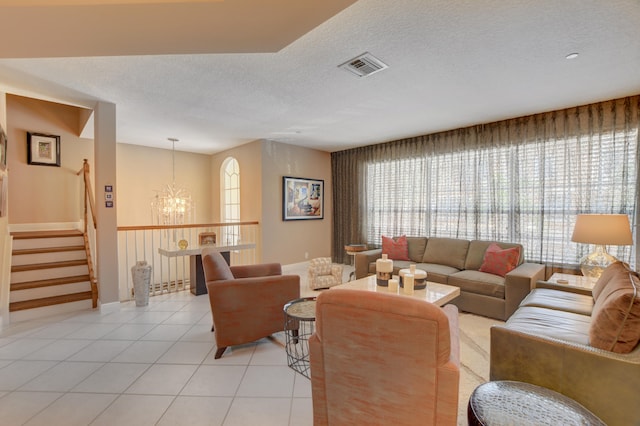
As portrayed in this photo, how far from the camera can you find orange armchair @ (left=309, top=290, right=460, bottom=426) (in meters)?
1.09

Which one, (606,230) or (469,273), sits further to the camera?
(469,273)

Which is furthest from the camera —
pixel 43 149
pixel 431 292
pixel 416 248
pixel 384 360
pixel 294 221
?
pixel 294 221

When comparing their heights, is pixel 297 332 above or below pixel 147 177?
below

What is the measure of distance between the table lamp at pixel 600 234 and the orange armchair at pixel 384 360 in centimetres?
255

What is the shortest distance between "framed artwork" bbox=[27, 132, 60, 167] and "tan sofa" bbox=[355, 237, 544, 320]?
575cm

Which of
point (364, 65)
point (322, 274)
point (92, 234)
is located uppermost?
point (364, 65)

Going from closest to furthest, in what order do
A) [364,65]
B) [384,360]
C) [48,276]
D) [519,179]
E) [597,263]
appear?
[384,360]
[364,65]
[597,263]
[48,276]
[519,179]

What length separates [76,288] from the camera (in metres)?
3.81

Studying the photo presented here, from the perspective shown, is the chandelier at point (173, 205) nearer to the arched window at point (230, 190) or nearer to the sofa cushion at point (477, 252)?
the arched window at point (230, 190)

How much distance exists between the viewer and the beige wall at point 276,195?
216 inches

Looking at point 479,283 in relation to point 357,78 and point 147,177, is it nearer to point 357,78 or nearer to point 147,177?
point 357,78

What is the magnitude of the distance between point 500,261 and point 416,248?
1301 millimetres

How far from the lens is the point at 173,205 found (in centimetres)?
548

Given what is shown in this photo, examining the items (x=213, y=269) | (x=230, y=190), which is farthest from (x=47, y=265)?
(x=230, y=190)
